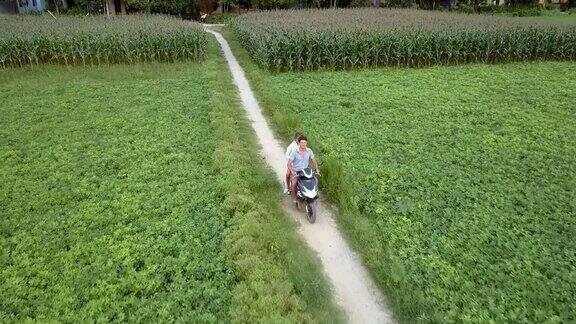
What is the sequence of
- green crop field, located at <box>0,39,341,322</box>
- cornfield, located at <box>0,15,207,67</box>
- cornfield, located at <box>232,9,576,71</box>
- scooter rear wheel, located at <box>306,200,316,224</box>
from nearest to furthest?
green crop field, located at <box>0,39,341,322</box> < scooter rear wheel, located at <box>306,200,316,224</box> < cornfield, located at <box>232,9,576,71</box> < cornfield, located at <box>0,15,207,67</box>

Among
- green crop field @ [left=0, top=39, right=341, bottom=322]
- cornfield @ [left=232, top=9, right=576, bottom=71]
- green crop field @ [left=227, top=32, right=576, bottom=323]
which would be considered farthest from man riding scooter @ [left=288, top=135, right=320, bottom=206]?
cornfield @ [left=232, top=9, right=576, bottom=71]

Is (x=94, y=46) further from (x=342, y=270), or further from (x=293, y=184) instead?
(x=342, y=270)

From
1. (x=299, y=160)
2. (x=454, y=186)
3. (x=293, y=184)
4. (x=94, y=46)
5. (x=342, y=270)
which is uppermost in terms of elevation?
(x=94, y=46)

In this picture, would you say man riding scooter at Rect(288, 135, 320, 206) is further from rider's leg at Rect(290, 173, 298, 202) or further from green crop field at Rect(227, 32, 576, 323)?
green crop field at Rect(227, 32, 576, 323)

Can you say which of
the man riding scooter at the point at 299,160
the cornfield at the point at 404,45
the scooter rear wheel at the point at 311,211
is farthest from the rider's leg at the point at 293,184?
the cornfield at the point at 404,45

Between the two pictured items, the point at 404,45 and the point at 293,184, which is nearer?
the point at 293,184

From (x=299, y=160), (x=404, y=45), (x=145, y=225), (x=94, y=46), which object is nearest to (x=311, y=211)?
(x=299, y=160)
